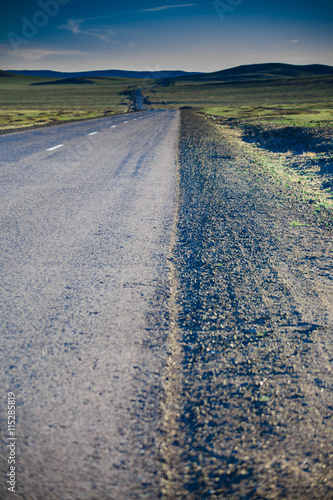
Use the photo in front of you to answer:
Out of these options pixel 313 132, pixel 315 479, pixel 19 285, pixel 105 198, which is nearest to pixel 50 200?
pixel 105 198

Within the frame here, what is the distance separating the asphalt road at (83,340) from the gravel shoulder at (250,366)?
171mm

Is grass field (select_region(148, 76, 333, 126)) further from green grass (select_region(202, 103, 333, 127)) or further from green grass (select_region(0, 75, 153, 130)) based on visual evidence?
green grass (select_region(0, 75, 153, 130))

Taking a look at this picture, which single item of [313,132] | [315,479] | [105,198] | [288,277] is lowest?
[315,479]

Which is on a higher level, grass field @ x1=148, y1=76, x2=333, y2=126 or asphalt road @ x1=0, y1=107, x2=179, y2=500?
grass field @ x1=148, y1=76, x2=333, y2=126

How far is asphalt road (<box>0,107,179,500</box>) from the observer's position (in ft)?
5.12

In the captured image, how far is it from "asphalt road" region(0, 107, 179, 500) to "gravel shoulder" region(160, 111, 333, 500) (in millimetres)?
171

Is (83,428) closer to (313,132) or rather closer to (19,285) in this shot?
(19,285)

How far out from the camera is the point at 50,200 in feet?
18.1

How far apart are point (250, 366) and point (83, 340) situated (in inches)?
Answer: 43.7

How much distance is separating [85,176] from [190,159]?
368cm

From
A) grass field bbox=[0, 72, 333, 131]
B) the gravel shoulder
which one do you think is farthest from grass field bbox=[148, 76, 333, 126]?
the gravel shoulder

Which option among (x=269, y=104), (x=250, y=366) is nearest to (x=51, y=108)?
(x=269, y=104)

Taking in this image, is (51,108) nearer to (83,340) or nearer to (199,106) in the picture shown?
(199,106)

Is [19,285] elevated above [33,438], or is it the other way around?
[19,285]
